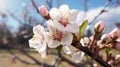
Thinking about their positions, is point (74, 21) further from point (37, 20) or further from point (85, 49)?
point (37, 20)

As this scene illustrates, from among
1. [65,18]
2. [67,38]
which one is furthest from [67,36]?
[65,18]

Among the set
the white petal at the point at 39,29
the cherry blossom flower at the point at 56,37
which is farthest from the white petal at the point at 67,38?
the white petal at the point at 39,29

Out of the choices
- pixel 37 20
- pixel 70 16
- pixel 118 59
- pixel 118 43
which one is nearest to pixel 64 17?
pixel 70 16

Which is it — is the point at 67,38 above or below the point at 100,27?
below

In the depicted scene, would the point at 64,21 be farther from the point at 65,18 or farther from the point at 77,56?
the point at 77,56

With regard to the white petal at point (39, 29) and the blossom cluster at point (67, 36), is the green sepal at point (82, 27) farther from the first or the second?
the white petal at point (39, 29)

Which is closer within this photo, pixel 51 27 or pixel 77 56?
pixel 51 27
